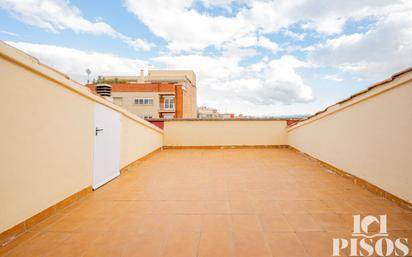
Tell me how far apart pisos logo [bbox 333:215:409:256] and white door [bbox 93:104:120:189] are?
3.72m

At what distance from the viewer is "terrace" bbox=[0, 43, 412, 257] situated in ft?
5.96

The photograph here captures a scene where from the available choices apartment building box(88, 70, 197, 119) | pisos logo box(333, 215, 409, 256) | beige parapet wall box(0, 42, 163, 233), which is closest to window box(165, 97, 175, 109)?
apartment building box(88, 70, 197, 119)

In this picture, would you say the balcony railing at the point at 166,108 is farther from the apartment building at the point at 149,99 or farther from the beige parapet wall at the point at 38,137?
the beige parapet wall at the point at 38,137

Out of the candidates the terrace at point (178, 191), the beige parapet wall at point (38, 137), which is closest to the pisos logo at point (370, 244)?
the terrace at point (178, 191)

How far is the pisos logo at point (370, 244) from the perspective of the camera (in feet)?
5.41

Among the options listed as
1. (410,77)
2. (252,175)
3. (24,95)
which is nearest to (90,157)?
(24,95)

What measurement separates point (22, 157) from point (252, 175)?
3925mm

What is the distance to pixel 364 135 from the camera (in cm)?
355

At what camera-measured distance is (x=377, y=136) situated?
10.5ft

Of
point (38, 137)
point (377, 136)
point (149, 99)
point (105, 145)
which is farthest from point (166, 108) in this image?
point (377, 136)

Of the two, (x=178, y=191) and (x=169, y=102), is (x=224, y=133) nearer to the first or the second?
(x=178, y=191)

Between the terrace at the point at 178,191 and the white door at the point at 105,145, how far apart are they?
0.11 meters

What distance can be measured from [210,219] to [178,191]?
1221 mm

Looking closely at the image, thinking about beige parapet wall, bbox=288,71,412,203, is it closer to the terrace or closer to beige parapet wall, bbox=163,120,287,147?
the terrace
